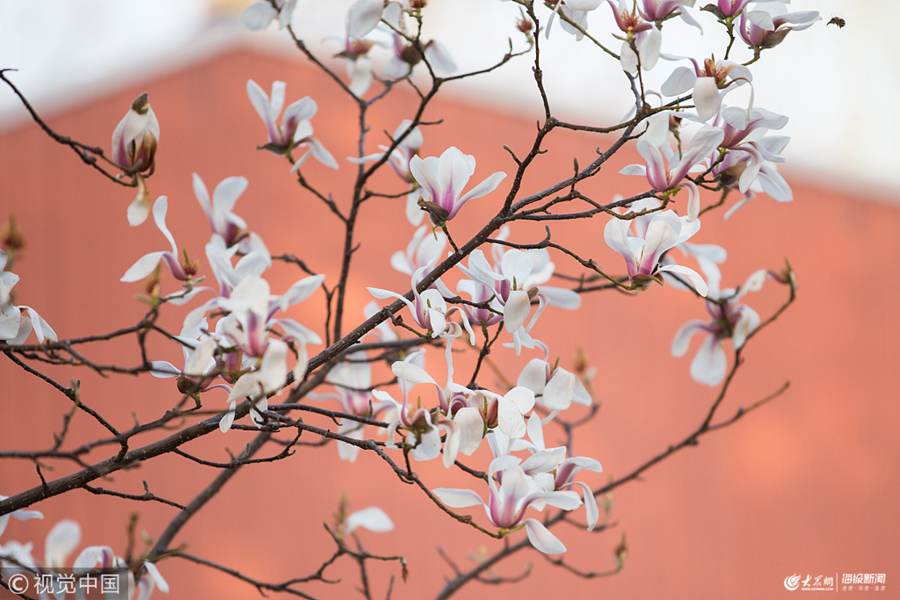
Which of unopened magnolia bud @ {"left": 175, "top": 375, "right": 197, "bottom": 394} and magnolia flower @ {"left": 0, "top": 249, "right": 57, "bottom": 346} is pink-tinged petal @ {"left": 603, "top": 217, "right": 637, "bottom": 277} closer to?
unopened magnolia bud @ {"left": 175, "top": 375, "right": 197, "bottom": 394}

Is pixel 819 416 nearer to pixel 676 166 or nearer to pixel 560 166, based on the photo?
pixel 560 166

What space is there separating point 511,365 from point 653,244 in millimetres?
1154

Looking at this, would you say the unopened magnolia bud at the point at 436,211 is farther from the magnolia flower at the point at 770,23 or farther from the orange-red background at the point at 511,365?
the orange-red background at the point at 511,365

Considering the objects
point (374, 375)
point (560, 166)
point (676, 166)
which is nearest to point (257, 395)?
point (676, 166)

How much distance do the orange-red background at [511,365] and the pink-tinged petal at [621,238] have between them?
879mm

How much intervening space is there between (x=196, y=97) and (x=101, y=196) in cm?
33

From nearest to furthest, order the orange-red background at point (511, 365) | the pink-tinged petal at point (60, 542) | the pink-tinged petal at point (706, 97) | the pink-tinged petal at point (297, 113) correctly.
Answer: the pink-tinged petal at point (706, 97), the pink-tinged petal at point (297, 113), the pink-tinged petal at point (60, 542), the orange-red background at point (511, 365)

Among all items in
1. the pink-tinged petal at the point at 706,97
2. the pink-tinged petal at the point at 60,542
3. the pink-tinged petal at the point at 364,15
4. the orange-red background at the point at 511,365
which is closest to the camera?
the pink-tinged petal at the point at 706,97

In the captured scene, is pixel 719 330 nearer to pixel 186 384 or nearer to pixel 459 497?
pixel 459 497

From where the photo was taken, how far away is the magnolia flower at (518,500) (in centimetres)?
46

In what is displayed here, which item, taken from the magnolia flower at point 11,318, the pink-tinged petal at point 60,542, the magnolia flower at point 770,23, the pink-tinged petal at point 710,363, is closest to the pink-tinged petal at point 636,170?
the magnolia flower at point 770,23

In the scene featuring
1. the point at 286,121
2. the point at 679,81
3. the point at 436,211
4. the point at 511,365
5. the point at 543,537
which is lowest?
the point at 543,537

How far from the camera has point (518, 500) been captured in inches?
18.5

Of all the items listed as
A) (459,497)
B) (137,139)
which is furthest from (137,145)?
(459,497)
